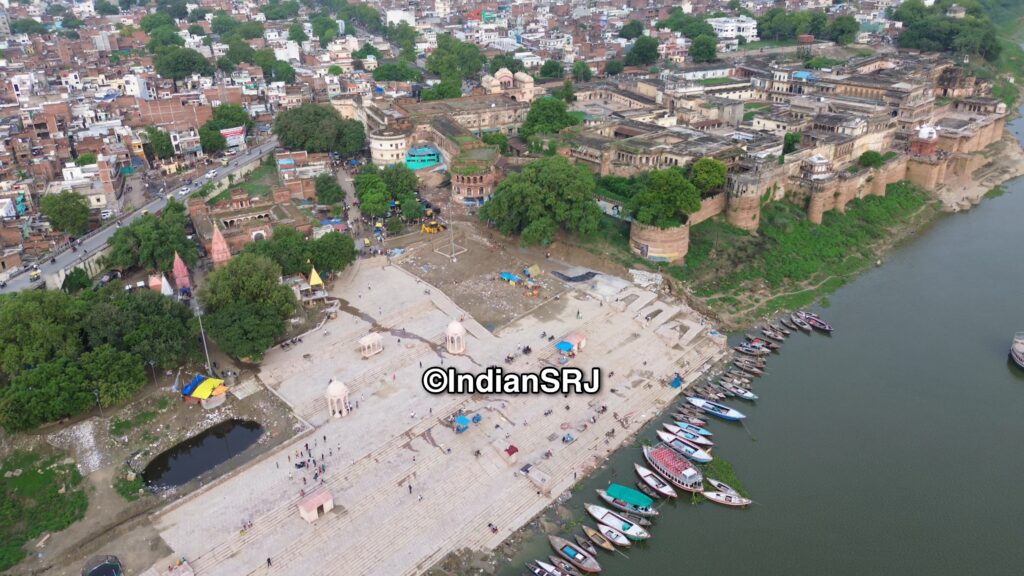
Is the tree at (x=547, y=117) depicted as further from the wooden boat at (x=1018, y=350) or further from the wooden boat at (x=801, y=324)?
the wooden boat at (x=1018, y=350)

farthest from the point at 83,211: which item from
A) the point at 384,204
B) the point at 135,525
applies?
the point at 135,525

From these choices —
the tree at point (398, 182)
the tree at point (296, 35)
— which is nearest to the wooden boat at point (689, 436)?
the tree at point (398, 182)

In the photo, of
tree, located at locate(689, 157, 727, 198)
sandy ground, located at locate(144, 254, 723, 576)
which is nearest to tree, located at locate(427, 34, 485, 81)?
tree, located at locate(689, 157, 727, 198)

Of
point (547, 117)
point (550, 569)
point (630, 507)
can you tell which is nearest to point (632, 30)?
point (547, 117)

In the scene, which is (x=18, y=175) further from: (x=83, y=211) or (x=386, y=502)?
(x=386, y=502)

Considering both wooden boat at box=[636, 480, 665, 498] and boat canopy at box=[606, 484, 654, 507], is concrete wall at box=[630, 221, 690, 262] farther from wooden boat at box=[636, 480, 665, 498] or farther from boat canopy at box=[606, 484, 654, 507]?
boat canopy at box=[606, 484, 654, 507]
